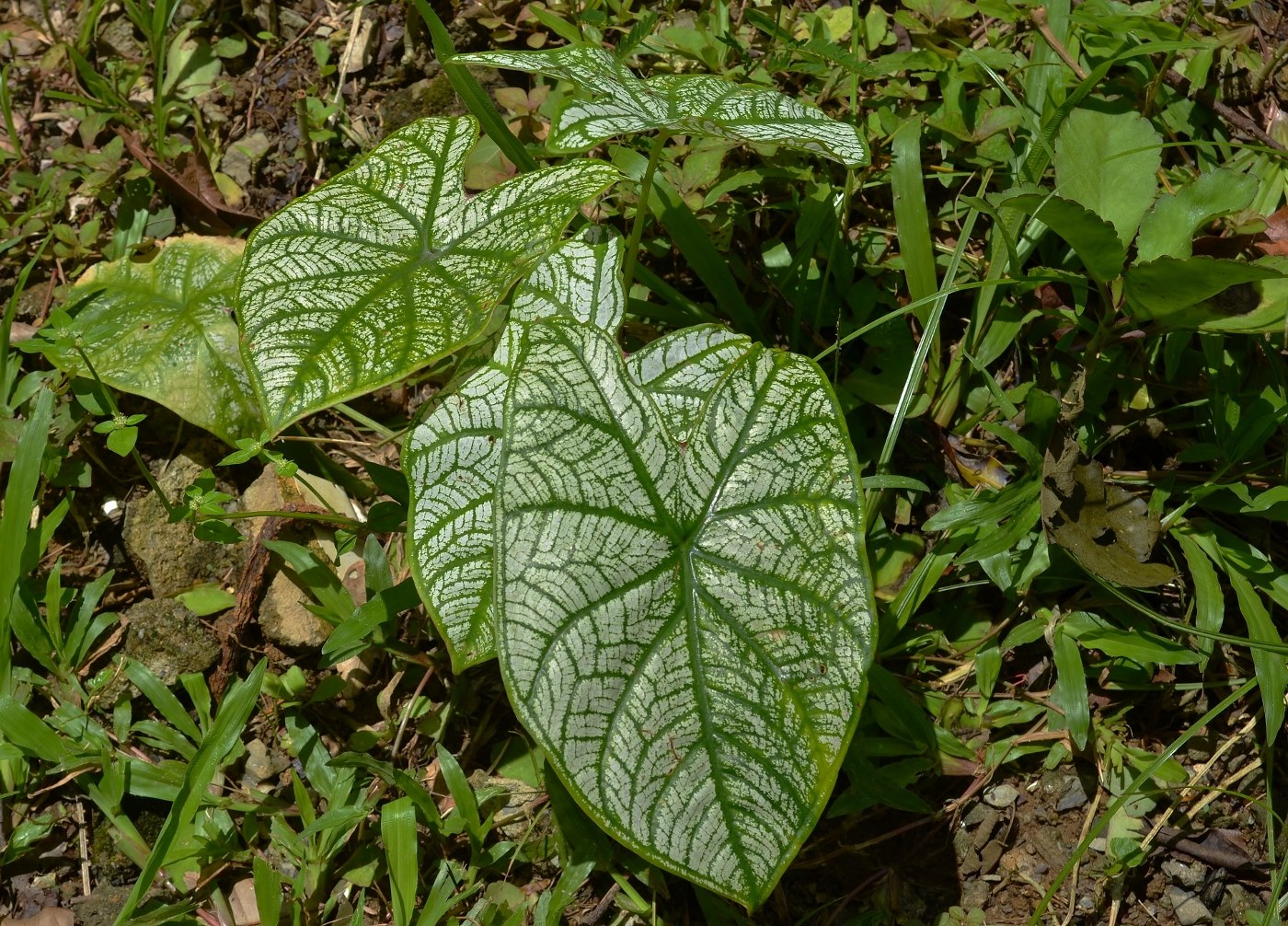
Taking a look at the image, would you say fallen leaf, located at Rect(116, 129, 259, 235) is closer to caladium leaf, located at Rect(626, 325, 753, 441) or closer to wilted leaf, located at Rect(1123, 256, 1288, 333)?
caladium leaf, located at Rect(626, 325, 753, 441)

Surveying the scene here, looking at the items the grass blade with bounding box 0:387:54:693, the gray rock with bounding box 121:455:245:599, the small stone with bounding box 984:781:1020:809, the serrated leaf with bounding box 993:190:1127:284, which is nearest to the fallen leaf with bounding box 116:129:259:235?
the grass blade with bounding box 0:387:54:693

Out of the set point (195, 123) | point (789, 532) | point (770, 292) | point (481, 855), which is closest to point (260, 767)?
point (481, 855)

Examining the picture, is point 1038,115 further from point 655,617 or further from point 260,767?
point 260,767

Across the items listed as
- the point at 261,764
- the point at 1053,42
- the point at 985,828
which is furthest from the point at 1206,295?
the point at 261,764

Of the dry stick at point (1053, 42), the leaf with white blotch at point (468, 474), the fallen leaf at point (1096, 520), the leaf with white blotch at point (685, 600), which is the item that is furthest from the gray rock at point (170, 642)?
the dry stick at point (1053, 42)

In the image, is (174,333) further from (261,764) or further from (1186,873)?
(1186,873)

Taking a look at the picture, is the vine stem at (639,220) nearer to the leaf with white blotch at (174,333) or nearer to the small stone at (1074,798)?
the leaf with white blotch at (174,333)
